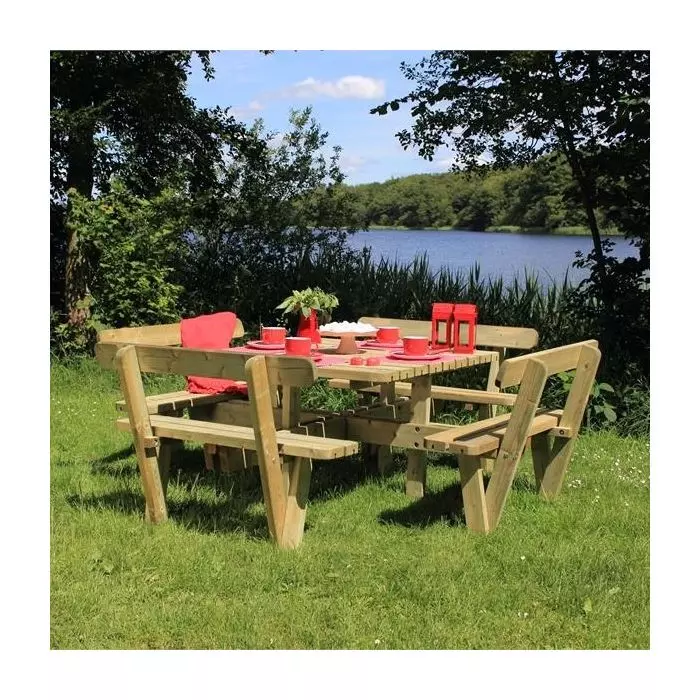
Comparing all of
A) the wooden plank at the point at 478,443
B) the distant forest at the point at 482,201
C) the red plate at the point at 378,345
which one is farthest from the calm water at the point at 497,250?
the wooden plank at the point at 478,443

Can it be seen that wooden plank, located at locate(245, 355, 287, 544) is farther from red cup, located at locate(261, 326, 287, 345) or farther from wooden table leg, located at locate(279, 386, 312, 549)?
red cup, located at locate(261, 326, 287, 345)

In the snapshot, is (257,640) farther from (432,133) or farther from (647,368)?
(432,133)

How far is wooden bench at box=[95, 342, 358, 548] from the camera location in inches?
162

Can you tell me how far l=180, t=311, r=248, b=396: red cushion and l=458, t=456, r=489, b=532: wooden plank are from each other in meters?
1.74

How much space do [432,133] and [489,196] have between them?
3.69ft

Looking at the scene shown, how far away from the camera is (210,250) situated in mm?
10219

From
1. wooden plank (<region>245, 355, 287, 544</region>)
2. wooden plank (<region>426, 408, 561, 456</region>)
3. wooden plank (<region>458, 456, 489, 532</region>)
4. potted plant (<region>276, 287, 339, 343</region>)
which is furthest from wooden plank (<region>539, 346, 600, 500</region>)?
wooden plank (<region>245, 355, 287, 544</region>)

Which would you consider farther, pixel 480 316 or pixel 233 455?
pixel 480 316

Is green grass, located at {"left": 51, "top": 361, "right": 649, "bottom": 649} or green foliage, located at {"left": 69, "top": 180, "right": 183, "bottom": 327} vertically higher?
green foliage, located at {"left": 69, "top": 180, "right": 183, "bottom": 327}

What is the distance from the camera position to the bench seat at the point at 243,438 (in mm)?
4148

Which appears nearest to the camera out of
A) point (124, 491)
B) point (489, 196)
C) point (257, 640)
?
point (257, 640)

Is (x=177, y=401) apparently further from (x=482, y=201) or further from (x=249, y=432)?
(x=482, y=201)

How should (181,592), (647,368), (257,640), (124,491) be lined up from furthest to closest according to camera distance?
(647,368), (124,491), (181,592), (257,640)

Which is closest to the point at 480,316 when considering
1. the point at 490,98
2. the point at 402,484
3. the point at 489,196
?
the point at 489,196
